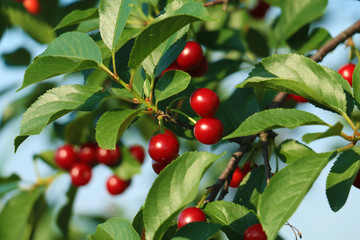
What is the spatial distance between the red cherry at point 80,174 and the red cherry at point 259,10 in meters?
1.44

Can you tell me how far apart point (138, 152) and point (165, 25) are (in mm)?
1497

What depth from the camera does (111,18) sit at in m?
1.26

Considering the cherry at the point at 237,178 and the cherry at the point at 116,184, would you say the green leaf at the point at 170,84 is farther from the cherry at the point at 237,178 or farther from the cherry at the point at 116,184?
the cherry at the point at 116,184

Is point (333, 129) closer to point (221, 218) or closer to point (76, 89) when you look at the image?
point (221, 218)

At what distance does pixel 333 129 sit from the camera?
0.99 meters

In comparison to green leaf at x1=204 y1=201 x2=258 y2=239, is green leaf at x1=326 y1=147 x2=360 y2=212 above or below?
above

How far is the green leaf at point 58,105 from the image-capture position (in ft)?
3.92

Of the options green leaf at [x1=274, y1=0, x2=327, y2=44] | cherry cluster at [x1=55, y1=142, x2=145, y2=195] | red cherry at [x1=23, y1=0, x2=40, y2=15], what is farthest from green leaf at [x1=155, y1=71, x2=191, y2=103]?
red cherry at [x1=23, y1=0, x2=40, y2=15]

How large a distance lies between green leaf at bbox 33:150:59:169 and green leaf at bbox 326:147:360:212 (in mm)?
1909

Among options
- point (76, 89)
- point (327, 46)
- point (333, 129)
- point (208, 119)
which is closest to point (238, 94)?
point (327, 46)

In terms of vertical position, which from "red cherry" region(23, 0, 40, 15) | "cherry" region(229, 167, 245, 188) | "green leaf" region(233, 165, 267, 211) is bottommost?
"cherry" region(229, 167, 245, 188)

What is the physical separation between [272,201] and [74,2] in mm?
1880

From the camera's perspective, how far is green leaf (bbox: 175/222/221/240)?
0.96m

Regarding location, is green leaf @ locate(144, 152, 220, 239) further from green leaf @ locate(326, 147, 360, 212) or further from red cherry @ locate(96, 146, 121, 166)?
red cherry @ locate(96, 146, 121, 166)
